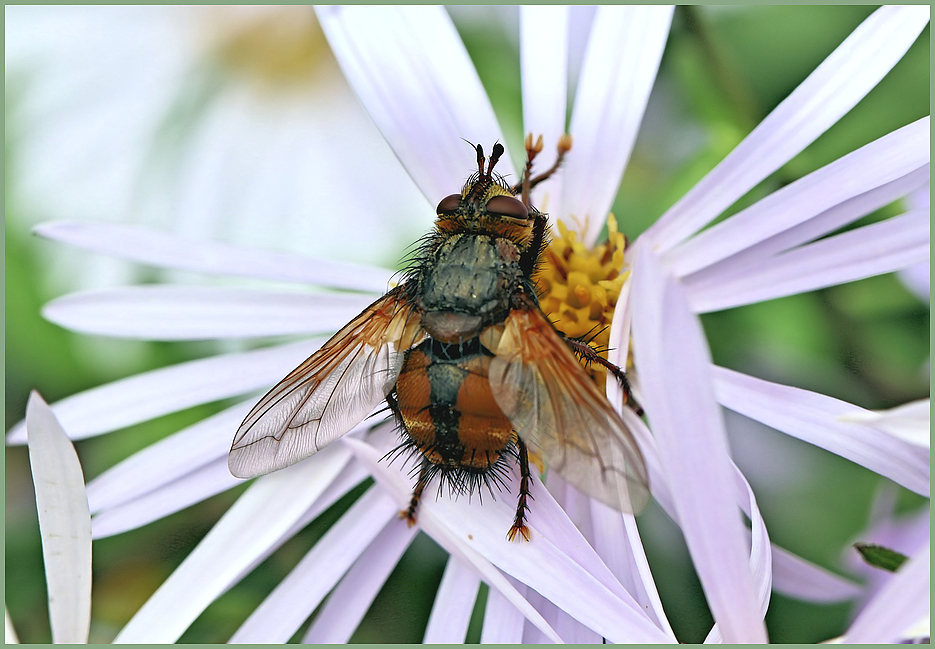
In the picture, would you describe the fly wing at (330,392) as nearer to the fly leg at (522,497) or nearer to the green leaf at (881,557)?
the fly leg at (522,497)

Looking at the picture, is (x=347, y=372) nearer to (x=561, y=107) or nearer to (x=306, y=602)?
(x=306, y=602)

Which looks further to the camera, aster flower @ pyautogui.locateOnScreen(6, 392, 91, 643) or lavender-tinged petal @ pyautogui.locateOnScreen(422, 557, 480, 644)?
lavender-tinged petal @ pyautogui.locateOnScreen(422, 557, 480, 644)

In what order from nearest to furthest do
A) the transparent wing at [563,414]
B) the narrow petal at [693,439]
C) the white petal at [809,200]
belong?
the narrow petal at [693,439] → the transparent wing at [563,414] → the white petal at [809,200]

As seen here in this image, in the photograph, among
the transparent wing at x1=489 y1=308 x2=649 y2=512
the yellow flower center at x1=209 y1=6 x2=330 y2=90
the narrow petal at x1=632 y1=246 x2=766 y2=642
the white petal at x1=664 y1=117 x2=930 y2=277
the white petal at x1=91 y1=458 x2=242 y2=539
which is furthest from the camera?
the yellow flower center at x1=209 y1=6 x2=330 y2=90

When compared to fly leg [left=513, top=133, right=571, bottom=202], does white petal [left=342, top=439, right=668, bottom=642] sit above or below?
below

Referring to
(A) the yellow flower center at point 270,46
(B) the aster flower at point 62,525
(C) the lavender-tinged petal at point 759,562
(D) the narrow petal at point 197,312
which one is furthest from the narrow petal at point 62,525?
(A) the yellow flower center at point 270,46

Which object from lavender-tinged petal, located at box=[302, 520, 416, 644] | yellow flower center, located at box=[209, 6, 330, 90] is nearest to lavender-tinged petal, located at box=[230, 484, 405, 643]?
lavender-tinged petal, located at box=[302, 520, 416, 644]

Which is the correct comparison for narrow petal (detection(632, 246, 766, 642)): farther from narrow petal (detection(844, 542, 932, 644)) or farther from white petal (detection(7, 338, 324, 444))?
white petal (detection(7, 338, 324, 444))
